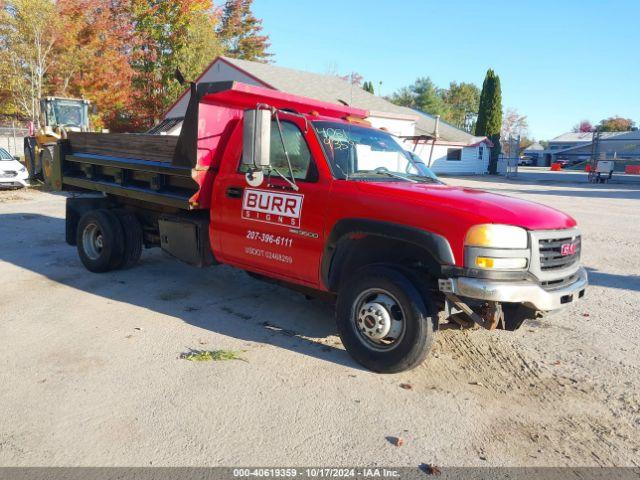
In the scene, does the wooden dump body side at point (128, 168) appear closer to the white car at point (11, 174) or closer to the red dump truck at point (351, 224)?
the red dump truck at point (351, 224)

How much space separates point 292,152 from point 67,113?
72.2ft

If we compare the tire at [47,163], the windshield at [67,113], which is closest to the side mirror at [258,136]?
the tire at [47,163]

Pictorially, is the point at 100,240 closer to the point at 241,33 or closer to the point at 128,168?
the point at 128,168

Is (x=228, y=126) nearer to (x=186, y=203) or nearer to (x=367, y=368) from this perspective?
(x=186, y=203)

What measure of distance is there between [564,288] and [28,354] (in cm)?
437

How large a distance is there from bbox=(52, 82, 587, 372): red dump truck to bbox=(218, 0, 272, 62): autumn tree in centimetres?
4205

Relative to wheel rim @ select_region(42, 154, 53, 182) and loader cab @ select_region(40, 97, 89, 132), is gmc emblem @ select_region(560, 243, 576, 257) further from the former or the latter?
loader cab @ select_region(40, 97, 89, 132)

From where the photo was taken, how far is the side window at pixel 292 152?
183 inches

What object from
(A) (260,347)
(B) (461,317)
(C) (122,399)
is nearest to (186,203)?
(A) (260,347)

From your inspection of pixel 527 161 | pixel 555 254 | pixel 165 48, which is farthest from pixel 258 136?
pixel 527 161

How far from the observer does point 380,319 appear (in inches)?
162

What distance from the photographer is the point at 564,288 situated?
398cm

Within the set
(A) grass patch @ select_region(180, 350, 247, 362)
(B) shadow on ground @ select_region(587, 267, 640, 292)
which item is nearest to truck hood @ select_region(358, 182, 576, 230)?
(A) grass patch @ select_region(180, 350, 247, 362)

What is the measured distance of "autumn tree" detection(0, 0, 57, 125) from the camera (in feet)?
90.0
